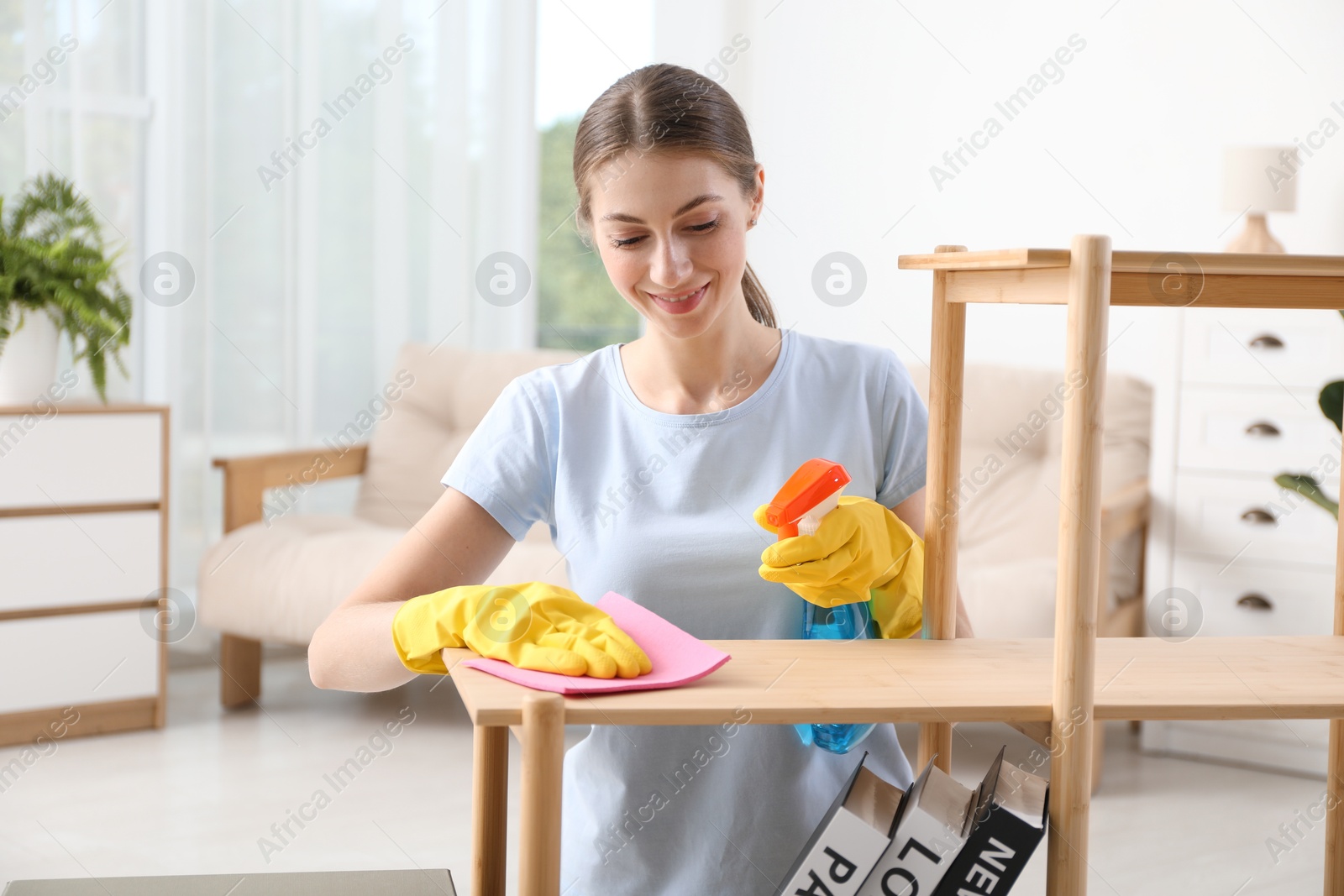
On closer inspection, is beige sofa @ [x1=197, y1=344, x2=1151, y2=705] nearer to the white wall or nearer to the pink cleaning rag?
the white wall

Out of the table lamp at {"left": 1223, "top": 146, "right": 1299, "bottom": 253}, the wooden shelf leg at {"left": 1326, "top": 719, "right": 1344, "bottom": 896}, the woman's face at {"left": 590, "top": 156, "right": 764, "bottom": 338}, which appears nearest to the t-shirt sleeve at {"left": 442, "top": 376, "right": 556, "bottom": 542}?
the woman's face at {"left": 590, "top": 156, "right": 764, "bottom": 338}

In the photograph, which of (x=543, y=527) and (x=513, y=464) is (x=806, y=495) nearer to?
(x=513, y=464)

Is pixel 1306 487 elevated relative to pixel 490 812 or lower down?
elevated

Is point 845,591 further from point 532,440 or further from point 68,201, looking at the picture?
point 68,201

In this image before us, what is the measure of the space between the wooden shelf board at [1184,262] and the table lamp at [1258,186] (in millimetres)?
2375

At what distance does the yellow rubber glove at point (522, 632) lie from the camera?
2.53ft

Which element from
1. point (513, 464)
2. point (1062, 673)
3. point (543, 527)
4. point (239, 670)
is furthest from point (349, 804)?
point (1062, 673)

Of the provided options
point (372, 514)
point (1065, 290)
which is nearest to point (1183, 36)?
point (372, 514)

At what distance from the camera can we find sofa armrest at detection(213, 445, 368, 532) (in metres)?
3.29

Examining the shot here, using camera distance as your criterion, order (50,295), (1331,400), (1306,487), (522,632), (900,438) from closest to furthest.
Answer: (522,632) → (900,438) → (1331,400) → (1306,487) → (50,295)

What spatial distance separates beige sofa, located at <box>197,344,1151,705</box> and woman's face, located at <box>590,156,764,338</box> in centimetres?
180

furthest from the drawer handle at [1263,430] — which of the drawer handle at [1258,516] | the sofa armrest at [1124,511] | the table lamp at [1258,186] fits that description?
the table lamp at [1258,186]

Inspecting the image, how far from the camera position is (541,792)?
70 centimetres

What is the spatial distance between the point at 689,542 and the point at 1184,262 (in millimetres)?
529
